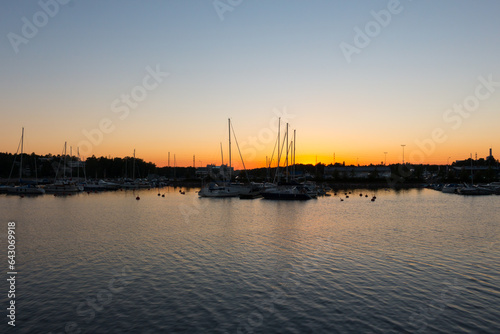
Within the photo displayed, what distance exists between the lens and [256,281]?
73.9 ft

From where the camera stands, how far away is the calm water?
16516mm

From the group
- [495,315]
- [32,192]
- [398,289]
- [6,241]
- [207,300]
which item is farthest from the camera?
[32,192]

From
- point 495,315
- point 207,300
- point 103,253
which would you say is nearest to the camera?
point 495,315

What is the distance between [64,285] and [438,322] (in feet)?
69.3

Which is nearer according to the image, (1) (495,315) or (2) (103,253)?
(1) (495,315)

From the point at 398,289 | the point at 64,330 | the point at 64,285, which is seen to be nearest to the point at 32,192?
the point at 64,285

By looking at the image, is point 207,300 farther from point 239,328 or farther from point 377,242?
point 377,242

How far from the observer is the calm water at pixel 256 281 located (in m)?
16.5

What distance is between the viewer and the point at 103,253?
2986 centimetres

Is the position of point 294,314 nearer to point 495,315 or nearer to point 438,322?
point 438,322

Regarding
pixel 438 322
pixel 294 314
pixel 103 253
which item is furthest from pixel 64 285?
pixel 438 322

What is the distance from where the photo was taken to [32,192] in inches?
4151

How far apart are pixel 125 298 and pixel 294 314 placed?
31.2 feet

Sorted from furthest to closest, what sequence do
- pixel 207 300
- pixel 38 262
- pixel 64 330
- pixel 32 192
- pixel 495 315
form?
pixel 32 192
pixel 38 262
pixel 207 300
pixel 495 315
pixel 64 330
